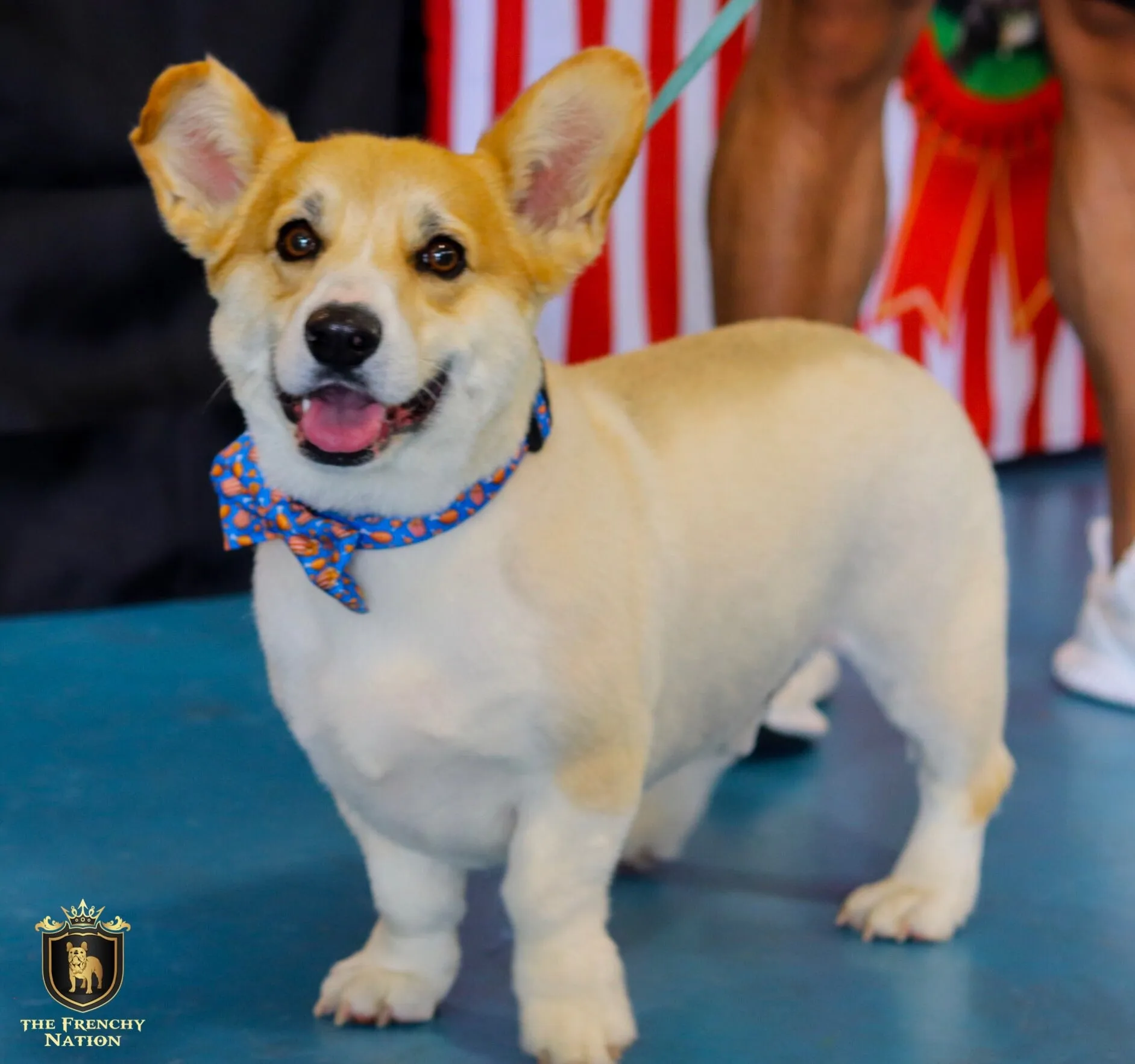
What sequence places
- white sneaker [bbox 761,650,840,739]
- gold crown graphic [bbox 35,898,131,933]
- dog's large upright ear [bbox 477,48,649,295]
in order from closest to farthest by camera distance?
dog's large upright ear [bbox 477,48,649,295] < gold crown graphic [bbox 35,898,131,933] < white sneaker [bbox 761,650,840,739]

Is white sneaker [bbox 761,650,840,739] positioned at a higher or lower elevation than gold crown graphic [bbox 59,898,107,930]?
lower

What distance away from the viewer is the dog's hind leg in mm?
1436

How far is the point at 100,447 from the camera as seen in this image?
96.0 inches

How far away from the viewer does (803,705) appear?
1869 millimetres

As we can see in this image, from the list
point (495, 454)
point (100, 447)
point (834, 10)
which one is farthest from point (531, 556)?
point (100, 447)

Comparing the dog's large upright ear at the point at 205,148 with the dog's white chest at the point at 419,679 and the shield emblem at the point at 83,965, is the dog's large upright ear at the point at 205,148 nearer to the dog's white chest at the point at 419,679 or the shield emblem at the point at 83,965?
the dog's white chest at the point at 419,679

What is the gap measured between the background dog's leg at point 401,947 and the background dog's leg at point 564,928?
10cm

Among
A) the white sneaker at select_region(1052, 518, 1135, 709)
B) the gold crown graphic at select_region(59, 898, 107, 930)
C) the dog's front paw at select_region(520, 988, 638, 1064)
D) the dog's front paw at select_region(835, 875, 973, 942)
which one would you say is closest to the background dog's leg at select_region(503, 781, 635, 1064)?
the dog's front paw at select_region(520, 988, 638, 1064)

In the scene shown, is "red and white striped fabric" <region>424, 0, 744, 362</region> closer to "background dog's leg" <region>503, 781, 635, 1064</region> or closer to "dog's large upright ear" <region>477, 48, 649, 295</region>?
"dog's large upright ear" <region>477, 48, 649, 295</region>

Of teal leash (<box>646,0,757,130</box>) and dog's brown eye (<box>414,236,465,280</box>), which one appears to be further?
teal leash (<box>646,0,757,130</box>)

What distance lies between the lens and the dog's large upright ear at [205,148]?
118 centimetres

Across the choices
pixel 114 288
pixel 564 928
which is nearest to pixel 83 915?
pixel 564 928

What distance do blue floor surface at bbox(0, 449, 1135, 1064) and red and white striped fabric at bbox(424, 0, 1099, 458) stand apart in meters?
1.01

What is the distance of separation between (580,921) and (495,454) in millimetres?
369
